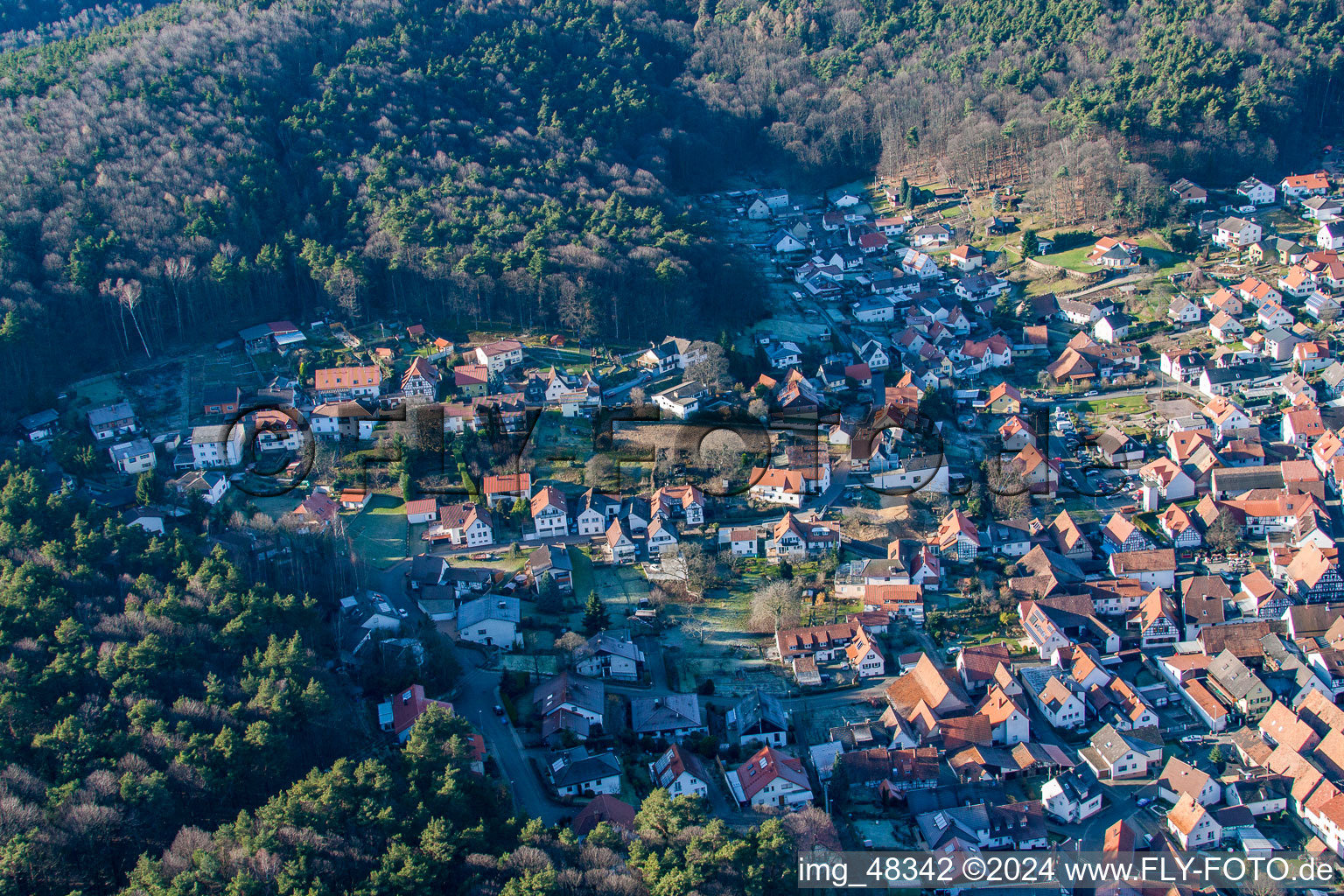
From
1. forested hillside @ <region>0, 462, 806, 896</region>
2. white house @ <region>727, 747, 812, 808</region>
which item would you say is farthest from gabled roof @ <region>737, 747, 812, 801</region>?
forested hillside @ <region>0, 462, 806, 896</region>

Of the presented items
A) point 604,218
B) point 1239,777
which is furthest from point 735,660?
point 604,218

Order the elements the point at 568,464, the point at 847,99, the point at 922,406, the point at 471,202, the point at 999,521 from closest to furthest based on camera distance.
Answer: the point at 999,521 → the point at 568,464 → the point at 922,406 → the point at 471,202 → the point at 847,99

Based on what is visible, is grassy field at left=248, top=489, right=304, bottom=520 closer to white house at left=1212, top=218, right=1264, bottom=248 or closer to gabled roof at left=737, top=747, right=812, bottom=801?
gabled roof at left=737, top=747, right=812, bottom=801

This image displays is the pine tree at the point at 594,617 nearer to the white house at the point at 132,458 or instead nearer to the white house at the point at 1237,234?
the white house at the point at 132,458

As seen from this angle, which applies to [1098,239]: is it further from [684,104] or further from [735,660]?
[735,660]

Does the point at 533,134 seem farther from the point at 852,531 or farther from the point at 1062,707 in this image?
the point at 1062,707

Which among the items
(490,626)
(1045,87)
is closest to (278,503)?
(490,626)
